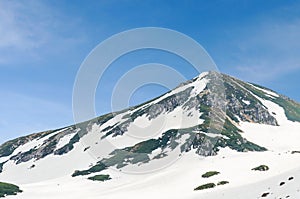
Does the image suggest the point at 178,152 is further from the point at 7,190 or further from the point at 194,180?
the point at 7,190

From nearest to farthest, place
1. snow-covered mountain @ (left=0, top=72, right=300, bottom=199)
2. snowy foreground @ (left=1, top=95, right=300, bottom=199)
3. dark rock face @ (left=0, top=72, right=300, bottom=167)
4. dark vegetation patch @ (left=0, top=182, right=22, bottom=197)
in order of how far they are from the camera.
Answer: snowy foreground @ (left=1, top=95, right=300, bottom=199) < snow-covered mountain @ (left=0, top=72, right=300, bottom=199) < dark vegetation patch @ (left=0, top=182, right=22, bottom=197) < dark rock face @ (left=0, top=72, right=300, bottom=167)

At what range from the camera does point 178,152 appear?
104 m

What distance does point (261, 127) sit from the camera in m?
148

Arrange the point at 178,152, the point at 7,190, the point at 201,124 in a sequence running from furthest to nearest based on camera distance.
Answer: the point at 201,124 → the point at 178,152 → the point at 7,190

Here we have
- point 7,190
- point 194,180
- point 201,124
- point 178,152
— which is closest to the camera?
point 194,180

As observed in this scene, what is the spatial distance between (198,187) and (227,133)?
213 feet

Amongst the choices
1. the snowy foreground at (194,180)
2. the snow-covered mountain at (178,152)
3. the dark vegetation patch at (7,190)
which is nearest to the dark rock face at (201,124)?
the snow-covered mountain at (178,152)

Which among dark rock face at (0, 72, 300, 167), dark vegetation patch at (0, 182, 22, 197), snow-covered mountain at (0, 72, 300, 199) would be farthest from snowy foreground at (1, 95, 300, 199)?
dark rock face at (0, 72, 300, 167)

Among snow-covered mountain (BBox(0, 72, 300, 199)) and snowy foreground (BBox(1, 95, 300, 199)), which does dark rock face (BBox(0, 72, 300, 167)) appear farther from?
snowy foreground (BBox(1, 95, 300, 199))

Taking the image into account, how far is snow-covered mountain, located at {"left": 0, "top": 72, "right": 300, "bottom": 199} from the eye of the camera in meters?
61.4

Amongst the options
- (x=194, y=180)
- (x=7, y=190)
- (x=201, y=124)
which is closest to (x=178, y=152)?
(x=201, y=124)

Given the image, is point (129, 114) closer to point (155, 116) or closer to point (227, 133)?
point (155, 116)

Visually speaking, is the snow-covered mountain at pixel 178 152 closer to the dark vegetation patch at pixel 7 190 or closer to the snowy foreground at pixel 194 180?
the snowy foreground at pixel 194 180

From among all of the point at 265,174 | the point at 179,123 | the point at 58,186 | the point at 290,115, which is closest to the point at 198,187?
the point at 265,174
